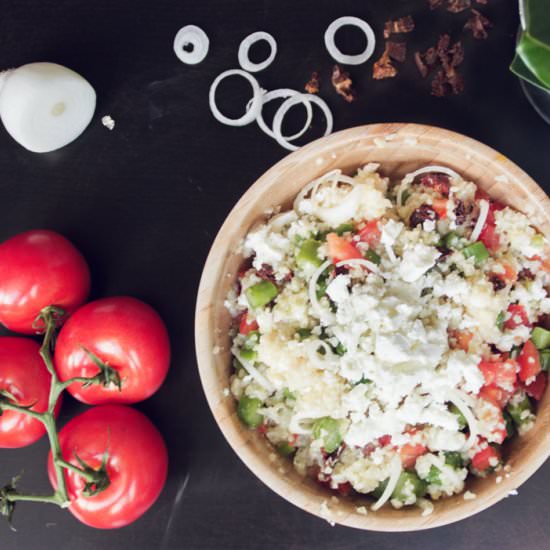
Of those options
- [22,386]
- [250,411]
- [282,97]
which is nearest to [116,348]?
[22,386]

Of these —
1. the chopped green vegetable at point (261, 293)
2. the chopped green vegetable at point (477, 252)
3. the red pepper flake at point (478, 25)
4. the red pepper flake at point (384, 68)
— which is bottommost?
the chopped green vegetable at point (261, 293)

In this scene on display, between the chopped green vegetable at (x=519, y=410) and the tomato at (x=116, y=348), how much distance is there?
853 millimetres

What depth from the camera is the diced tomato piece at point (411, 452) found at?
165 centimetres

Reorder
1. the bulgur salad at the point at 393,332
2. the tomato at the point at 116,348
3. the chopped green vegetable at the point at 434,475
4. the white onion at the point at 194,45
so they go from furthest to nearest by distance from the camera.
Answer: the white onion at the point at 194,45 → the tomato at the point at 116,348 → the chopped green vegetable at the point at 434,475 → the bulgur salad at the point at 393,332

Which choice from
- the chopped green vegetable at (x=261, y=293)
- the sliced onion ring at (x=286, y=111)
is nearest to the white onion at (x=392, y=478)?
the chopped green vegetable at (x=261, y=293)

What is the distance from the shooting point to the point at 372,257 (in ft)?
5.32

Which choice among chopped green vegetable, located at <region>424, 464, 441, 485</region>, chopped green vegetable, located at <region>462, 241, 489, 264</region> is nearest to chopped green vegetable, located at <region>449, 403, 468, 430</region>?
chopped green vegetable, located at <region>424, 464, 441, 485</region>

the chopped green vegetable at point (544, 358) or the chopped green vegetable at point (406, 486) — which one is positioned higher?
the chopped green vegetable at point (544, 358)

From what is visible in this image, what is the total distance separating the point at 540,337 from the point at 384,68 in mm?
823

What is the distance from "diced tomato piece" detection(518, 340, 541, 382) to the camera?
167cm

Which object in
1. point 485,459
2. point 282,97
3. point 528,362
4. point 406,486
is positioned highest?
point 282,97

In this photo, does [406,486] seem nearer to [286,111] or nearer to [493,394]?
[493,394]

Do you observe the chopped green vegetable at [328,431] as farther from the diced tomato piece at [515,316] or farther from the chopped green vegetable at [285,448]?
the diced tomato piece at [515,316]

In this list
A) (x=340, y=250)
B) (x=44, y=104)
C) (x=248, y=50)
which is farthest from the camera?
(x=248, y=50)
